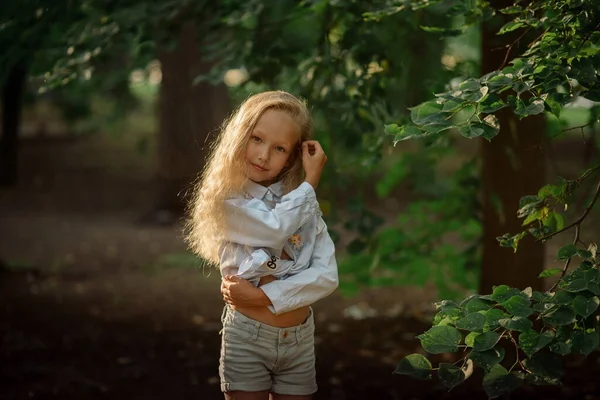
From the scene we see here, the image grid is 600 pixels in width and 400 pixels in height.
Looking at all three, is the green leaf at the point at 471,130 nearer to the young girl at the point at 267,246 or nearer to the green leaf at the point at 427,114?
the green leaf at the point at 427,114

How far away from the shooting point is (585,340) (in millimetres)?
2320

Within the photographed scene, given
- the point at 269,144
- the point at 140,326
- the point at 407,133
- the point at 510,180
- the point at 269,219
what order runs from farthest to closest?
1. the point at 140,326
2. the point at 510,180
3. the point at 269,144
4. the point at 269,219
5. the point at 407,133

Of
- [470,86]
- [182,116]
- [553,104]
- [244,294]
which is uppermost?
[470,86]

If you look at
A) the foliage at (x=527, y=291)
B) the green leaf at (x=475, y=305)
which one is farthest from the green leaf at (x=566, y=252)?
the green leaf at (x=475, y=305)

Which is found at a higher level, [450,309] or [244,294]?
[450,309]

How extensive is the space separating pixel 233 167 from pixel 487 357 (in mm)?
1081

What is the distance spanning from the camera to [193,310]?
7164 mm

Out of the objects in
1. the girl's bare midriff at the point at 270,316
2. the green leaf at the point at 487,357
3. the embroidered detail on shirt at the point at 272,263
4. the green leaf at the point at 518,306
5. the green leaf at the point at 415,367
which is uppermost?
the green leaf at the point at 518,306

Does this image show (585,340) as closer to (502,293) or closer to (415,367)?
(502,293)

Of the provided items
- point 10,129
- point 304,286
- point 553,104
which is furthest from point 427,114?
point 10,129

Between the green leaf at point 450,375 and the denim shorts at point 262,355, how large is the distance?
25.1 inches

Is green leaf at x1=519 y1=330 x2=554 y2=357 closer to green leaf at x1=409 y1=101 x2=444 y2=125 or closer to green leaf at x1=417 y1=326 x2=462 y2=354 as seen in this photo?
green leaf at x1=417 y1=326 x2=462 y2=354

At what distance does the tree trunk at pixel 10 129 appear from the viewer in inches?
577

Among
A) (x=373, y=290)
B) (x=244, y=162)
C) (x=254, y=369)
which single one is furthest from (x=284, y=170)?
(x=373, y=290)
